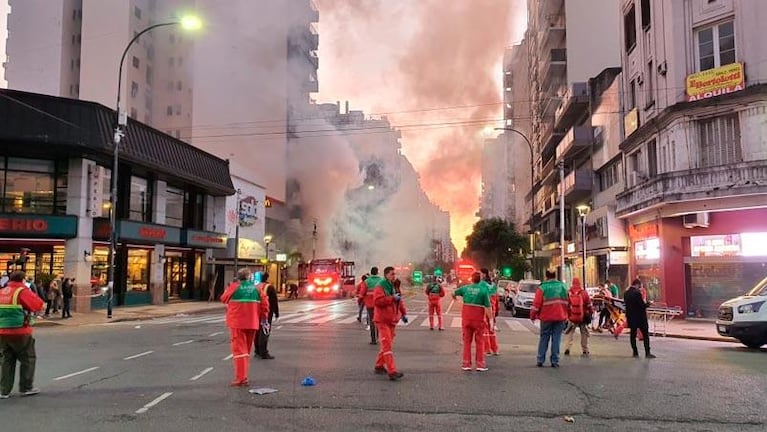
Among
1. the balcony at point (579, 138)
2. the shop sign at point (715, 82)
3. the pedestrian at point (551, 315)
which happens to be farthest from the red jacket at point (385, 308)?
the balcony at point (579, 138)

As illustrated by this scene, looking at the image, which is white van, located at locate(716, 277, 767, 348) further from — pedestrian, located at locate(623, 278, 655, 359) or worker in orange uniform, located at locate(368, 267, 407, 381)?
worker in orange uniform, located at locate(368, 267, 407, 381)

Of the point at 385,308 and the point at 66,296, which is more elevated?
the point at 385,308

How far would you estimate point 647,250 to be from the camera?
947 inches

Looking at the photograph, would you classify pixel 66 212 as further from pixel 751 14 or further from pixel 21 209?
pixel 751 14

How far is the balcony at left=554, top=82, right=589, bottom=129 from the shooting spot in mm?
36062

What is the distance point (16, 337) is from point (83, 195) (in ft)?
56.7

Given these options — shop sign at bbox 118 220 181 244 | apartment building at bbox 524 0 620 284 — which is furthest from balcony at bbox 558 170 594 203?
shop sign at bbox 118 220 181 244

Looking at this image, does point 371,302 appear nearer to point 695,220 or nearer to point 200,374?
point 200,374

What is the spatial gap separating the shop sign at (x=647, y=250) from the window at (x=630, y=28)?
28.2 ft

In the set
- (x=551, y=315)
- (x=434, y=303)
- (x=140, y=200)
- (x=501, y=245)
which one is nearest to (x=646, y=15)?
(x=434, y=303)

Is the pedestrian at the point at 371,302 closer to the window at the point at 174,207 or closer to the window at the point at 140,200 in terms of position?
the window at the point at 140,200

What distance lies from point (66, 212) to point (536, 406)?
21313 mm

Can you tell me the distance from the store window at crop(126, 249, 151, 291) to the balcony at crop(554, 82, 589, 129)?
25442 mm

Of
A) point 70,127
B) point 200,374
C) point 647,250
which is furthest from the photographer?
point 647,250
